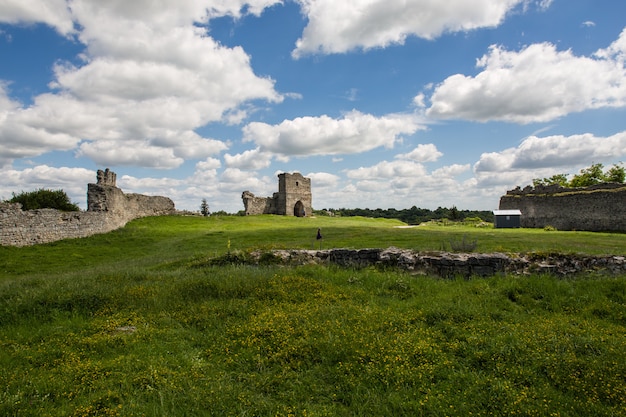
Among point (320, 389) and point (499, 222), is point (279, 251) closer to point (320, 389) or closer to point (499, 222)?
point (320, 389)

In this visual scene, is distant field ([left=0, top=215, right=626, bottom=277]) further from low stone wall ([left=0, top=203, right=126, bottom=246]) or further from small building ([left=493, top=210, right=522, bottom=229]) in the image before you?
small building ([left=493, top=210, right=522, bottom=229])

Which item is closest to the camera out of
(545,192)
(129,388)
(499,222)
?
(129,388)

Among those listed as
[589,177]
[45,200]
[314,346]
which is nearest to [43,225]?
[45,200]

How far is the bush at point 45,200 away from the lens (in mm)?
26281

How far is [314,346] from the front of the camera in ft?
19.1

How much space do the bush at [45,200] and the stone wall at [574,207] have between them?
39.6m

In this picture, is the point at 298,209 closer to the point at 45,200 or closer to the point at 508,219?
the point at 508,219

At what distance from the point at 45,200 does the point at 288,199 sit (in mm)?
29773

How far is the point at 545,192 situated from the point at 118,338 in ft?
136

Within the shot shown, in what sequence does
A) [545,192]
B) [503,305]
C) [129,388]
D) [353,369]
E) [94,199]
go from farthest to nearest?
1. [545,192]
2. [94,199]
3. [503,305]
4. [353,369]
5. [129,388]

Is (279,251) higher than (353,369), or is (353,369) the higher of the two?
(279,251)

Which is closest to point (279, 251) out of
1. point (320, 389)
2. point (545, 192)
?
point (320, 389)

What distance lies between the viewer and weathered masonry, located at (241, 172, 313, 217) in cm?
5175

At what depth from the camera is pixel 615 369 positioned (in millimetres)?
4848
